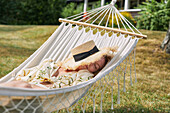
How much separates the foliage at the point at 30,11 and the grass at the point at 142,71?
Result: 362 centimetres

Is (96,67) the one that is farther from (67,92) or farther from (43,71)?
(67,92)

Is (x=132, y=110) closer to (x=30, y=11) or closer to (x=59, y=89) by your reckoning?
(x=59, y=89)

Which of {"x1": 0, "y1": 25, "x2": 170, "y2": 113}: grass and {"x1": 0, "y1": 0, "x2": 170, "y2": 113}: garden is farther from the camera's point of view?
{"x1": 0, "y1": 0, "x2": 170, "y2": 113}: garden

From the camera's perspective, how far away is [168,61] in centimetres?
444

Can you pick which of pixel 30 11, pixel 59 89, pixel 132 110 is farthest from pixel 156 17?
pixel 59 89

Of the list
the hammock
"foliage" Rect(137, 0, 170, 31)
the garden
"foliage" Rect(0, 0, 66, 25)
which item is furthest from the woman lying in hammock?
"foliage" Rect(0, 0, 66, 25)

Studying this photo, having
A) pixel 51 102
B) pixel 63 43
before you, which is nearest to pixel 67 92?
pixel 51 102

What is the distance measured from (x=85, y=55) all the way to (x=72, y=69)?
0.28m

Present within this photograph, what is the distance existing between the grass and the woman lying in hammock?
0.53 meters

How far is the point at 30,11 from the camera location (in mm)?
10375

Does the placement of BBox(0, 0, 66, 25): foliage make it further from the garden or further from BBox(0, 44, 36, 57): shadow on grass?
BBox(0, 44, 36, 57): shadow on grass

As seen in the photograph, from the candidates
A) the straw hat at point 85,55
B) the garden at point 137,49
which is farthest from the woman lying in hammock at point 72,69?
the garden at point 137,49

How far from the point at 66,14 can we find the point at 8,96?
964 centimetres

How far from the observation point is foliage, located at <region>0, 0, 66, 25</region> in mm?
10500
